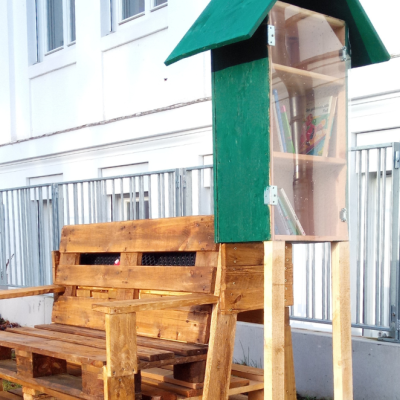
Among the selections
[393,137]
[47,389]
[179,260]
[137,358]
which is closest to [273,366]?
[137,358]

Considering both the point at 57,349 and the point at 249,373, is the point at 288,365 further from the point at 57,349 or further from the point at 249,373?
the point at 57,349

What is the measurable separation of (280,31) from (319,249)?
2.25 meters

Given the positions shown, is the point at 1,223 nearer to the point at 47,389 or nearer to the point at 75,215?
the point at 75,215

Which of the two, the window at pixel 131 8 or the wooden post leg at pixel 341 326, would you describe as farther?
the window at pixel 131 8

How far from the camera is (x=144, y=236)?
13.0 ft

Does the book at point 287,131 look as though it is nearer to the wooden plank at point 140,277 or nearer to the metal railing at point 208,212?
the wooden plank at point 140,277

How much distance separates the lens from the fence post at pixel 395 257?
4.40m

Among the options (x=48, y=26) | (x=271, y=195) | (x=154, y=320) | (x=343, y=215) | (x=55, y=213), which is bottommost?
(x=154, y=320)

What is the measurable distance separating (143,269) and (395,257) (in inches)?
68.4

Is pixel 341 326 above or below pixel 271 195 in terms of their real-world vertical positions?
below

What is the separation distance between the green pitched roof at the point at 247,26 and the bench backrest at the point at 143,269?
3.18 feet

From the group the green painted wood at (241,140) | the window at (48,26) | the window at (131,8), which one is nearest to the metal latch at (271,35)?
the green painted wood at (241,140)

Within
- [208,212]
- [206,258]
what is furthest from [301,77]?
[208,212]

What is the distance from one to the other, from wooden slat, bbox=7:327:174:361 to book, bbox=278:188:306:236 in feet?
2.79
